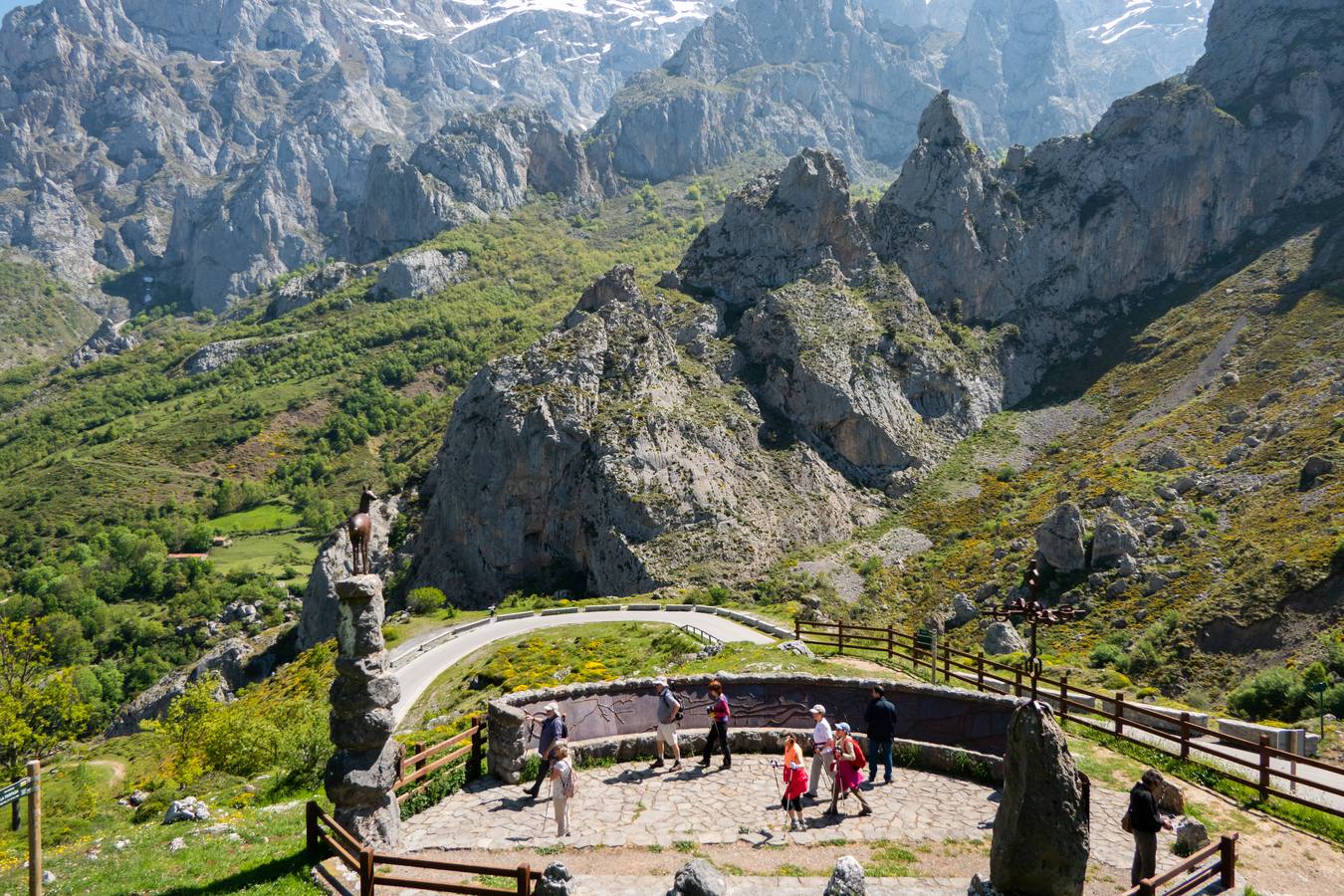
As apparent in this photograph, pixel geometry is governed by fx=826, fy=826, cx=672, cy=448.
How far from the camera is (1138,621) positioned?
50562mm

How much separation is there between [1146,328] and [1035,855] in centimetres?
9646

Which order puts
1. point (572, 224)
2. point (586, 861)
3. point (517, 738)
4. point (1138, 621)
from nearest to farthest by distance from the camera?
1. point (586, 861)
2. point (517, 738)
3. point (1138, 621)
4. point (572, 224)

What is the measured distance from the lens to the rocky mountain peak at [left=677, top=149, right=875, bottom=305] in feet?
306

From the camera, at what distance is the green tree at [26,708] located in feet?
126

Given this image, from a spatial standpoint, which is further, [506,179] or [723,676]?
[506,179]

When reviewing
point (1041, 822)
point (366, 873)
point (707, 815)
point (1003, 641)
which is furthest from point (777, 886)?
point (1003, 641)

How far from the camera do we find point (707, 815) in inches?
696

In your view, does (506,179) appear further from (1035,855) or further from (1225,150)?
(1035,855)

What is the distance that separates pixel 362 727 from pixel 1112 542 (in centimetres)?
5515

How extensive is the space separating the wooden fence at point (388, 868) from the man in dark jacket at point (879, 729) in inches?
341

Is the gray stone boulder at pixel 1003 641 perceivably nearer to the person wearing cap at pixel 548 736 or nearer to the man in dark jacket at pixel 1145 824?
the man in dark jacket at pixel 1145 824

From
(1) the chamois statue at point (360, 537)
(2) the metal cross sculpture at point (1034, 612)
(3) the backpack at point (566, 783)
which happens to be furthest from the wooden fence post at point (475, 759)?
(2) the metal cross sculpture at point (1034, 612)

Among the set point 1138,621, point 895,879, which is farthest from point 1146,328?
point 895,879

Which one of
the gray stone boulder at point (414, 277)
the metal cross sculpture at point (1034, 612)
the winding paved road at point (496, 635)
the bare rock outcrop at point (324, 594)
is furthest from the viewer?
the gray stone boulder at point (414, 277)
